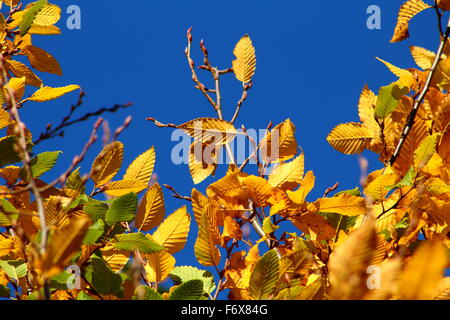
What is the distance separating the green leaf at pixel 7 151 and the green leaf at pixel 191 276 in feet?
1.63

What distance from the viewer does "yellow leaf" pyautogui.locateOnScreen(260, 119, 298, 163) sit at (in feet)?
4.81

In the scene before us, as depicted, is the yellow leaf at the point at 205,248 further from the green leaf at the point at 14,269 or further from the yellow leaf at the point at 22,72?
the yellow leaf at the point at 22,72

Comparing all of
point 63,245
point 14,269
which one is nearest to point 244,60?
point 14,269

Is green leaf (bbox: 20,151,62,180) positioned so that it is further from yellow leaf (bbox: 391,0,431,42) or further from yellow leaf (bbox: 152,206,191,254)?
yellow leaf (bbox: 391,0,431,42)


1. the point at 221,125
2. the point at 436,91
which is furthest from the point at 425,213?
the point at 221,125

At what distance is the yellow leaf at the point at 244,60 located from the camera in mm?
1688

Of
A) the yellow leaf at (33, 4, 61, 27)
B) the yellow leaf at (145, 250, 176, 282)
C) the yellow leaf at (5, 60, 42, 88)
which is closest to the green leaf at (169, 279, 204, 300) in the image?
the yellow leaf at (145, 250, 176, 282)

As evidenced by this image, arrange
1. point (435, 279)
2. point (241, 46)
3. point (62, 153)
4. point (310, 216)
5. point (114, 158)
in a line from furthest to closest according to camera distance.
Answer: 1. point (241, 46)
2. point (114, 158)
3. point (62, 153)
4. point (310, 216)
5. point (435, 279)

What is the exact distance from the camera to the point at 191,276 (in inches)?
53.7

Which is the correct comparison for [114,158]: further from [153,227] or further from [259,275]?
[259,275]

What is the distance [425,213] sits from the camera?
4.69ft

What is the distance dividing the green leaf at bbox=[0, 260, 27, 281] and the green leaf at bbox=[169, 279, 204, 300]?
468 millimetres
